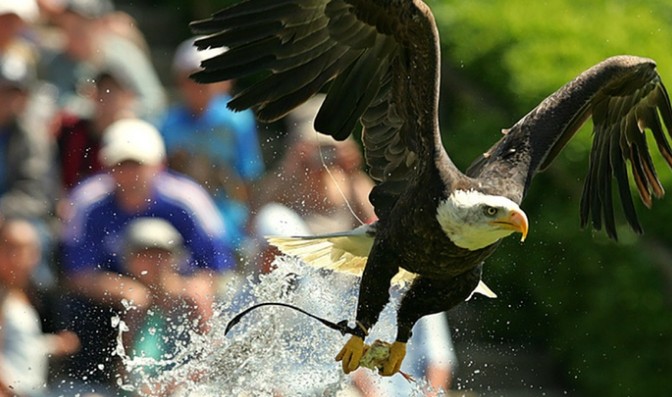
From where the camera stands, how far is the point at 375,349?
25.0ft

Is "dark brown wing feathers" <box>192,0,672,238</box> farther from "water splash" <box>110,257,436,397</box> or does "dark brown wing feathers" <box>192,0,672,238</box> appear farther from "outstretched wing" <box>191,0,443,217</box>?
"water splash" <box>110,257,436,397</box>

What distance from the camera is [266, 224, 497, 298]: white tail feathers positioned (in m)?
7.98

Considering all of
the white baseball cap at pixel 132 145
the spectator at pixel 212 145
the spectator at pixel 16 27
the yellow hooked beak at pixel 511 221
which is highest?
the yellow hooked beak at pixel 511 221

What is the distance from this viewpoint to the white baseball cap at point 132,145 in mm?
8852

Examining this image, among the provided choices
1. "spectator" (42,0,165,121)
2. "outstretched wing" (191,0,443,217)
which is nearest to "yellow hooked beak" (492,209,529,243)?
"outstretched wing" (191,0,443,217)

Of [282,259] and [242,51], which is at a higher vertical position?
[242,51]

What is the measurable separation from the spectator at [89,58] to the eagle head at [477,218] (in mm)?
3158

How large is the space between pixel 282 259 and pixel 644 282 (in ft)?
7.75

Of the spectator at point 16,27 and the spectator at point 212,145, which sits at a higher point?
the spectator at point 16,27

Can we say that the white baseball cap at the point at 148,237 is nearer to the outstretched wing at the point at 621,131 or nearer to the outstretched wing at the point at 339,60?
the outstretched wing at the point at 339,60

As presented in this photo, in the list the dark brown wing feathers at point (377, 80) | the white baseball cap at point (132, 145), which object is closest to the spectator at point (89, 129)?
the white baseball cap at point (132, 145)

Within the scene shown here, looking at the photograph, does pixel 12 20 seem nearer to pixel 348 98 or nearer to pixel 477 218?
pixel 348 98

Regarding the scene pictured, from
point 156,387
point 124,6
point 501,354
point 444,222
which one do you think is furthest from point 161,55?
point 444,222

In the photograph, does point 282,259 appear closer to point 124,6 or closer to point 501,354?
point 501,354
